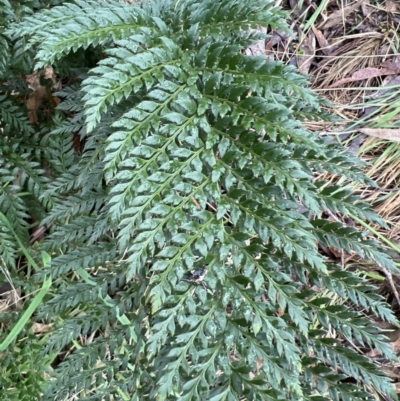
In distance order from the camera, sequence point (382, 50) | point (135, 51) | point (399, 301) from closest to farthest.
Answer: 1. point (135, 51)
2. point (399, 301)
3. point (382, 50)

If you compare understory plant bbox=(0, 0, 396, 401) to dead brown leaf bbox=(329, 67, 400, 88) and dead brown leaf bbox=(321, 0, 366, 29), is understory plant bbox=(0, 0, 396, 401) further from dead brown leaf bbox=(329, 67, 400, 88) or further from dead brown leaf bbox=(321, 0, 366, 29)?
dead brown leaf bbox=(321, 0, 366, 29)

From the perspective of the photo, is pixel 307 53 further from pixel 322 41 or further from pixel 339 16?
pixel 339 16

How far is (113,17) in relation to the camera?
1.13 metres

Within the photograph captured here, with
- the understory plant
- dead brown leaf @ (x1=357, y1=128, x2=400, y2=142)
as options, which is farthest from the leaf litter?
the understory plant

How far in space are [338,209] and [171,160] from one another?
38cm

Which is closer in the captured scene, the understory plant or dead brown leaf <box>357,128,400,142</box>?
the understory plant

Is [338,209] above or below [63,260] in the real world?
above

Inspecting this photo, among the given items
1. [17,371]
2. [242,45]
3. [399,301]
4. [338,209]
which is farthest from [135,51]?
[399,301]

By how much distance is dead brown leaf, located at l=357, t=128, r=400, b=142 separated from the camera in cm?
184

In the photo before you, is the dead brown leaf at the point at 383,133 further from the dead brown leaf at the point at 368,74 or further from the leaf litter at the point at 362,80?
the dead brown leaf at the point at 368,74

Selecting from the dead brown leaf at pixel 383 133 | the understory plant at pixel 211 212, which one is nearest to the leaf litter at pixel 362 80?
the dead brown leaf at pixel 383 133

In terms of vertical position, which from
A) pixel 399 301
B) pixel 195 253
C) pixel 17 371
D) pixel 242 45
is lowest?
pixel 399 301

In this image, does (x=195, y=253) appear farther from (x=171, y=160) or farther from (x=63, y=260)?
(x=63, y=260)

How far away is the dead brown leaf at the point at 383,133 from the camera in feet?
6.03
